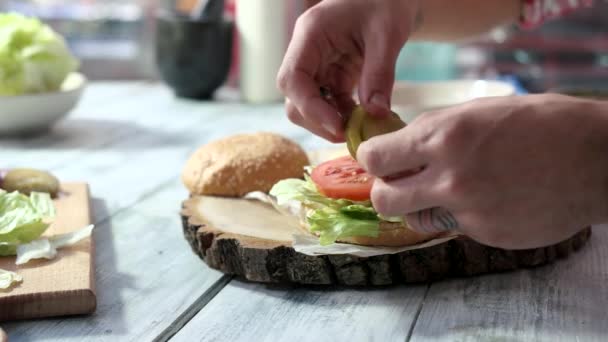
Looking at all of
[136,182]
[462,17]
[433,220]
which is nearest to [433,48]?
[462,17]

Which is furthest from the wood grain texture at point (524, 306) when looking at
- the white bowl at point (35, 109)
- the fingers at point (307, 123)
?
the white bowl at point (35, 109)

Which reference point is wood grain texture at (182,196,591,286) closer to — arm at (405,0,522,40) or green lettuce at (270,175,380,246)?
green lettuce at (270,175,380,246)

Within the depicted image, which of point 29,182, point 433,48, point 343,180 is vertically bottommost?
point 433,48

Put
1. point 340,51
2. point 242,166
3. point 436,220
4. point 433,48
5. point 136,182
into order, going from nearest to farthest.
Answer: point 436,220 → point 340,51 → point 242,166 → point 136,182 → point 433,48

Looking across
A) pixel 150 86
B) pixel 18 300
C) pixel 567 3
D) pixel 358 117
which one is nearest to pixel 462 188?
pixel 358 117

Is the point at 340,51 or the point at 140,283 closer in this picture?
the point at 140,283

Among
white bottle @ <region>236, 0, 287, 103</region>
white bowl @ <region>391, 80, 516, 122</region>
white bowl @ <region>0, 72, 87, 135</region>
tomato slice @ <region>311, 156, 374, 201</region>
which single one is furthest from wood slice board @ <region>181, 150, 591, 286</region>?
white bottle @ <region>236, 0, 287, 103</region>

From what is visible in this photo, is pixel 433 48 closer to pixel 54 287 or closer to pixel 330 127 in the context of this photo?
pixel 330 127
